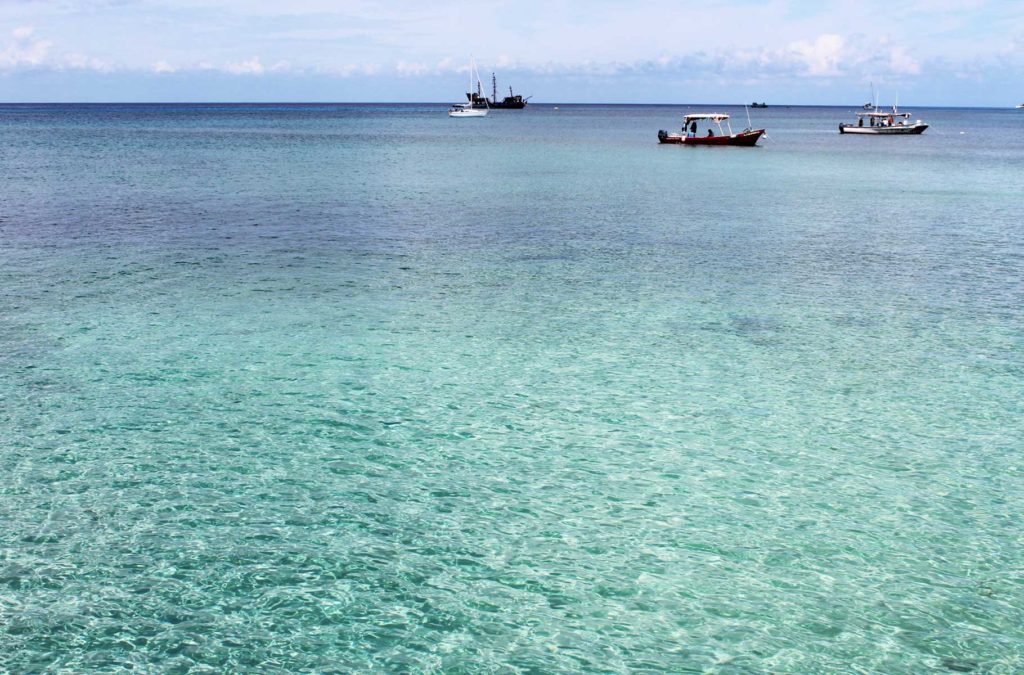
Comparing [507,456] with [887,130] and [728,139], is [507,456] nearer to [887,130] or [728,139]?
[728,139]

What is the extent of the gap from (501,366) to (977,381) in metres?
7.41

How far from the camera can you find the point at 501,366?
14445 millimetres

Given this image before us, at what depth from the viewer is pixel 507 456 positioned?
1091 centimetres

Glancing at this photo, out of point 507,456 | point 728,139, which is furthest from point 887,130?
point 507,456

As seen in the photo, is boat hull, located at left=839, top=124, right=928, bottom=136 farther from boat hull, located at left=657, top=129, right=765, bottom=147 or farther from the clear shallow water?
the clear shallow water

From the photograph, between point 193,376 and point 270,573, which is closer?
point 270,573

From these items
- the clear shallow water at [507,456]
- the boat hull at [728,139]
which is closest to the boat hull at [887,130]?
the boat hull at [728,139]

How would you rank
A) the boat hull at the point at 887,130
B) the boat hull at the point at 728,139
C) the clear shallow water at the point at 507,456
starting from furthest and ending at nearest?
the boat hull at the point at 887,130 → the boat hull at the point at 728,139 → the clear shallow water at the point at 507,456

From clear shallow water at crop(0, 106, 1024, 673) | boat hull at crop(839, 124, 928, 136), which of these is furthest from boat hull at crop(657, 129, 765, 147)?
clear shallow water at crop(0, 106, 1024, 673)

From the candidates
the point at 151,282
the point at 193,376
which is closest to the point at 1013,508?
the point at 193,376

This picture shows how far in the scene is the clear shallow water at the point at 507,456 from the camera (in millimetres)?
7309

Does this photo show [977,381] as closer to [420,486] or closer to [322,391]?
[420,486]

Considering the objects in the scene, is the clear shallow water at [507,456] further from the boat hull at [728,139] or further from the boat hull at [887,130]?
the boat hull at [887,130]

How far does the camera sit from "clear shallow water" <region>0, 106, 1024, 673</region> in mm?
7309
